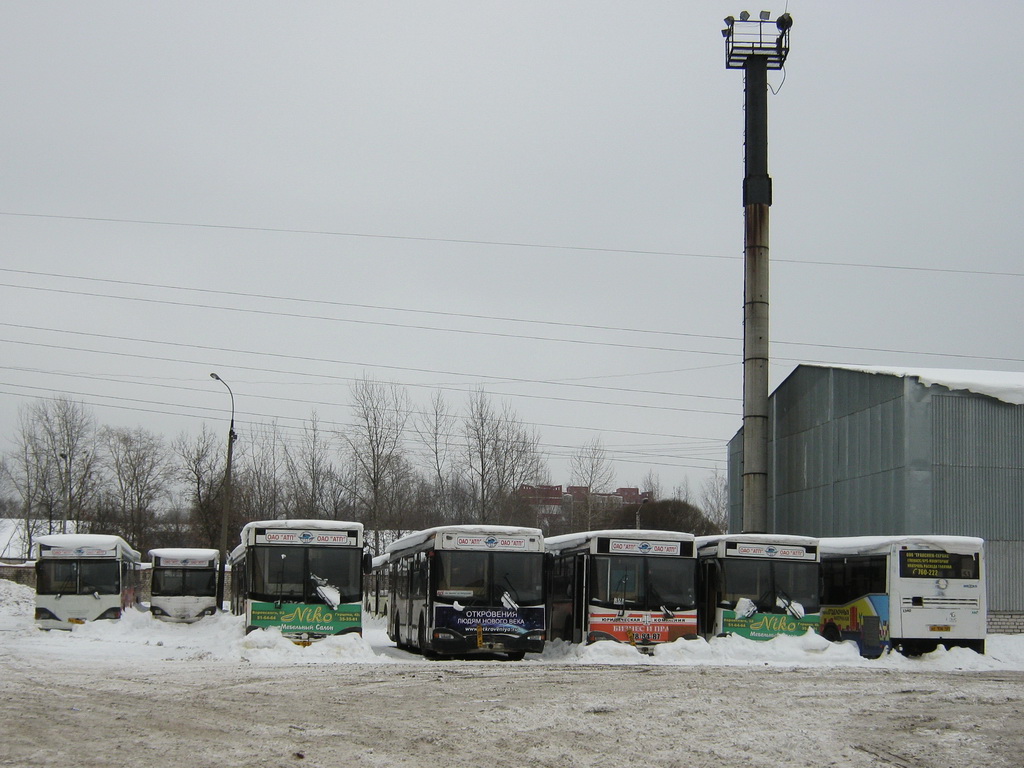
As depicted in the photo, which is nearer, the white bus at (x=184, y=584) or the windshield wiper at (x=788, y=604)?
the windshield wiper at (x=788, y=604)

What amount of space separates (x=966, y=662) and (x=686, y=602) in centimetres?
640

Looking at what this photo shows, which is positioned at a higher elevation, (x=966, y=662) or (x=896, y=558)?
(x=896, y=558)

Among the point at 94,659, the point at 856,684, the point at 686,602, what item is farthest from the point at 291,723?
the point at 686,602

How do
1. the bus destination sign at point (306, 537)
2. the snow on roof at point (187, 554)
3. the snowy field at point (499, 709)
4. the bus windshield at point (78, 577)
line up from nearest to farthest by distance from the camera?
the snowy field at point (499, 709) < the bus destination sign at point (306, 537) < the bus windshield at point (78, 577) < the snow on roof at point (187, 554)

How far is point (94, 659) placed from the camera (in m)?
22.0

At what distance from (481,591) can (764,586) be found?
22.3ft

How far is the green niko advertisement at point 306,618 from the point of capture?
22.7m

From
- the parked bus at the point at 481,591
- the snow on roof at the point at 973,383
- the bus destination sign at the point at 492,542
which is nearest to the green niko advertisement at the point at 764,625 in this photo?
the parked bus at the point at 481,591

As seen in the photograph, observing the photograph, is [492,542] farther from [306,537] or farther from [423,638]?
[306,537]

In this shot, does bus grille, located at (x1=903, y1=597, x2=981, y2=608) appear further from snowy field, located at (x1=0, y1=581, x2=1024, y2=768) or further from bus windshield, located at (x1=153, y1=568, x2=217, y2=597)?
bus windshield, located at (x1=153, y1=568, x2=217, y2=597)

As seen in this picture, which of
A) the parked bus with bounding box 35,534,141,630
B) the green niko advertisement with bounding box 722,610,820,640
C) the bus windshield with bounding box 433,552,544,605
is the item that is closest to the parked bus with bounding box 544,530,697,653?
the green niko advertisement with bounding box 722,610,820,640

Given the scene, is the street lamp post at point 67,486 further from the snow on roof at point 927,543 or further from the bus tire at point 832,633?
the snow on roof at point 927,543

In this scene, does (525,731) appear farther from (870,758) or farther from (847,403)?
(847,403)

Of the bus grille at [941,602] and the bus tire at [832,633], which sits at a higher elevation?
the bus grille at [941,602]
